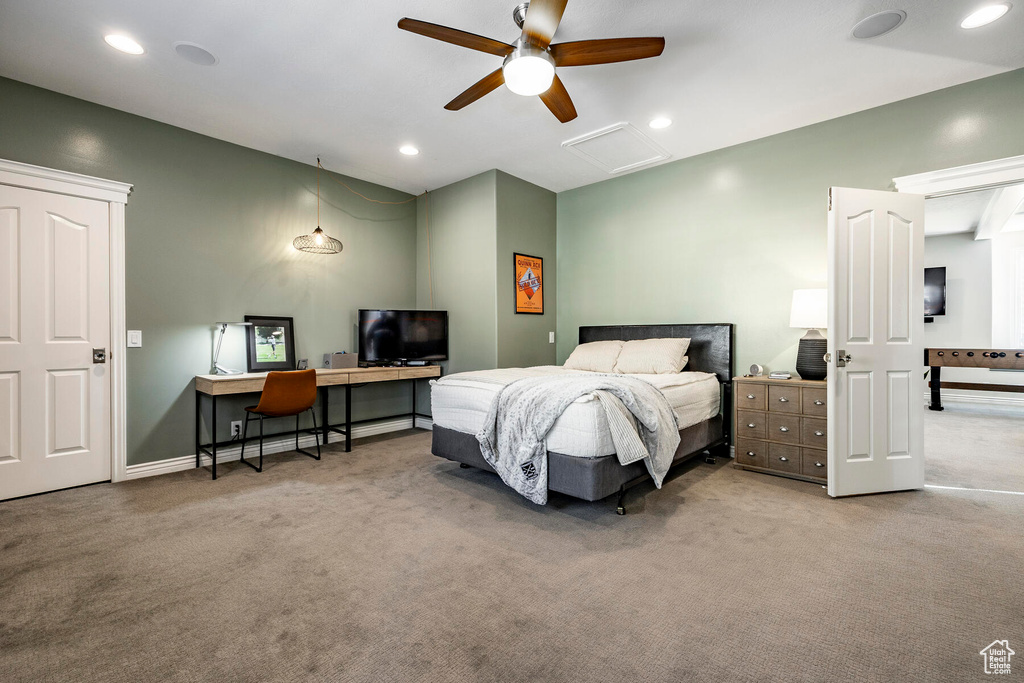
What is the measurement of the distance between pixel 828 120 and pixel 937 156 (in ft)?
2.62

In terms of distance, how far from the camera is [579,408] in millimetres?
2648

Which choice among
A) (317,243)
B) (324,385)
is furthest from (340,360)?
(317,243)

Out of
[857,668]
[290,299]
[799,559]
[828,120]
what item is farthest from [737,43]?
[290,299]

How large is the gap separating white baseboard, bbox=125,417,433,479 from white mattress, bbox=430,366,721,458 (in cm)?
168

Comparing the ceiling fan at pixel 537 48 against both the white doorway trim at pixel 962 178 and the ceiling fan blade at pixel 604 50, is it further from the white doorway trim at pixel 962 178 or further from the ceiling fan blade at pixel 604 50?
the white doorway trim at pixel 962 178

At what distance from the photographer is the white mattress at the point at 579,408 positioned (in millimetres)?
2604

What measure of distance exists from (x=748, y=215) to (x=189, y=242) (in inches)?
192

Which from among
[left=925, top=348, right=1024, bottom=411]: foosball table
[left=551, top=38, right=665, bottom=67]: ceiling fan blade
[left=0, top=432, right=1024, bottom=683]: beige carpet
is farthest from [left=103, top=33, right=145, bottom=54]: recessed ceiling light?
[left=925, top=348, right=1024, bottom=411]: foosball table

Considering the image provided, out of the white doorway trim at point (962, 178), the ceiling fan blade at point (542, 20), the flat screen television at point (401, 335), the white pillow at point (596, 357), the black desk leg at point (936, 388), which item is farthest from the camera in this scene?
the flat screen television at point (401, 335)

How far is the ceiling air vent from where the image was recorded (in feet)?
12.8

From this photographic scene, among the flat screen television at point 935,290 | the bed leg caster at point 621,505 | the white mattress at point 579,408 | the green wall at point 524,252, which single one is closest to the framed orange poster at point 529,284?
the green wall at point 524,252

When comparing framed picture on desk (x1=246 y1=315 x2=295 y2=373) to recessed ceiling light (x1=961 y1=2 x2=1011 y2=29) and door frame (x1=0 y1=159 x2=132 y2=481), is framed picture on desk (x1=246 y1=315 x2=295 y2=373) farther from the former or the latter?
recessed ceiling light (x1=961 y1=2 x2=1011 y2=29)

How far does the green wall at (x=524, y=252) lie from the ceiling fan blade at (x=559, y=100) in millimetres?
1983

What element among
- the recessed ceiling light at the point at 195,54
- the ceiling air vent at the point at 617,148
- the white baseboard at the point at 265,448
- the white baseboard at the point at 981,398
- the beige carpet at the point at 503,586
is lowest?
the beige carpet at the point at 503,586
